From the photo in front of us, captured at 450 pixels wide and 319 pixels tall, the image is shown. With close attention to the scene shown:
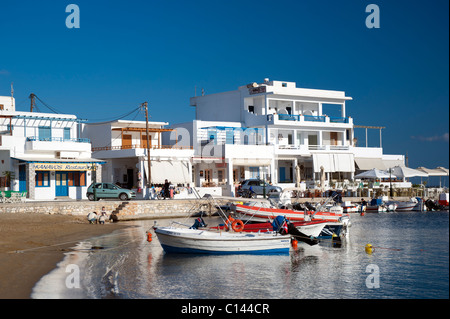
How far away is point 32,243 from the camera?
26172 millimetres

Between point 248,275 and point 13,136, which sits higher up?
point 13,136

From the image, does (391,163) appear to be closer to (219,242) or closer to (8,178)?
(8,178)

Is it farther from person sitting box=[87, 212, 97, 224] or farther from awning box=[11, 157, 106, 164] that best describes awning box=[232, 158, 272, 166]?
person sitting box=[87, 212, 97, 224]

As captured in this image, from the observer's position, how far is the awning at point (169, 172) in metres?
47.3

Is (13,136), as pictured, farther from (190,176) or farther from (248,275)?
(248,275)

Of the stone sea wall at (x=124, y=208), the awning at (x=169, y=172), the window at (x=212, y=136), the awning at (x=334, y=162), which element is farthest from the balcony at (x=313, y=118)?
the stone sea wall at (x=124, y=208)

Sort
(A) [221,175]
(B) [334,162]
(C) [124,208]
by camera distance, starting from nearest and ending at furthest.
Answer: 1. (C) [124,208]
2. (A) [221,175]
3. (B) [334,162]

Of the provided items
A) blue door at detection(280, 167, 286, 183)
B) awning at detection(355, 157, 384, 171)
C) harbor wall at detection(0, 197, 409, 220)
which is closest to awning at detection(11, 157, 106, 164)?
harbor wall at detection(0, 197, 409, 220)

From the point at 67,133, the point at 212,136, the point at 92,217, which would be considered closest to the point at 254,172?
the point at 212,136

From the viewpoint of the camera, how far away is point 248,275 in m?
20.8

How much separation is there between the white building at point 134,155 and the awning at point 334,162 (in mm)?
14801

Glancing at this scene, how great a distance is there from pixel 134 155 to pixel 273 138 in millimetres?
16773
